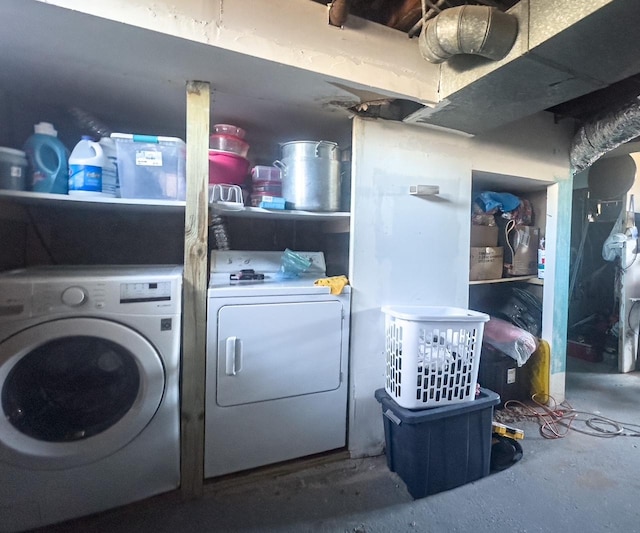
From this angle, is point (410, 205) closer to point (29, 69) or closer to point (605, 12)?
point (605, 12)

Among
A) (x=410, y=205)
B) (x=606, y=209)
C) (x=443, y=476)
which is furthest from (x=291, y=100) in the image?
(x=606, y=209)

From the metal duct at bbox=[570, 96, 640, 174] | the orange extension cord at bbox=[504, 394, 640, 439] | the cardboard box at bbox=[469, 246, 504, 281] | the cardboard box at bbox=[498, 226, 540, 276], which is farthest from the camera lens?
the cardboard box at bbox=[498, 226, 540, 276]

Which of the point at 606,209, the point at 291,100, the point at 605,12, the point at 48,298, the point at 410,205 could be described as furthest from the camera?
the point at 606,209

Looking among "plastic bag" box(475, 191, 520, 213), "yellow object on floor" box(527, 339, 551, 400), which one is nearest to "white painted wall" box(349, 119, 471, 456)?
"plastic bag" box(475, 191, 520, 213)

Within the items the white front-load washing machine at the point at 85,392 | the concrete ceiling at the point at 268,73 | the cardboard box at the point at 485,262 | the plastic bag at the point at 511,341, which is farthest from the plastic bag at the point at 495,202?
the white front-load washing machine at the point at 85,392

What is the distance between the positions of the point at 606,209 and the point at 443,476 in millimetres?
3352

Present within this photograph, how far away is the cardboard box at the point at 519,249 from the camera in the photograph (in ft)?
7.79

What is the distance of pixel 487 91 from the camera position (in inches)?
54.4

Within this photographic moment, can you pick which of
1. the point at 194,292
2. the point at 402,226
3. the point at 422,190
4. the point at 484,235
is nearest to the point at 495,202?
the point at 484,235

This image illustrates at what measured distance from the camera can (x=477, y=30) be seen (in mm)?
1148

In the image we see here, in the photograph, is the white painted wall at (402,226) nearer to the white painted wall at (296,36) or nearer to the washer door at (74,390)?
the white painted wall at (296,36)

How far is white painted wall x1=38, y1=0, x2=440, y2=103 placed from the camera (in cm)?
108

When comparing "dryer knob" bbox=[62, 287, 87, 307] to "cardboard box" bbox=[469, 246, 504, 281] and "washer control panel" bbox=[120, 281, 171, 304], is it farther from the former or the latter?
"cardboard box" bbox=[469, 246, 504, 281]

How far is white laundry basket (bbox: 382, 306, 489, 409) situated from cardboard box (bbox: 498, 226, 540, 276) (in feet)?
3.45
